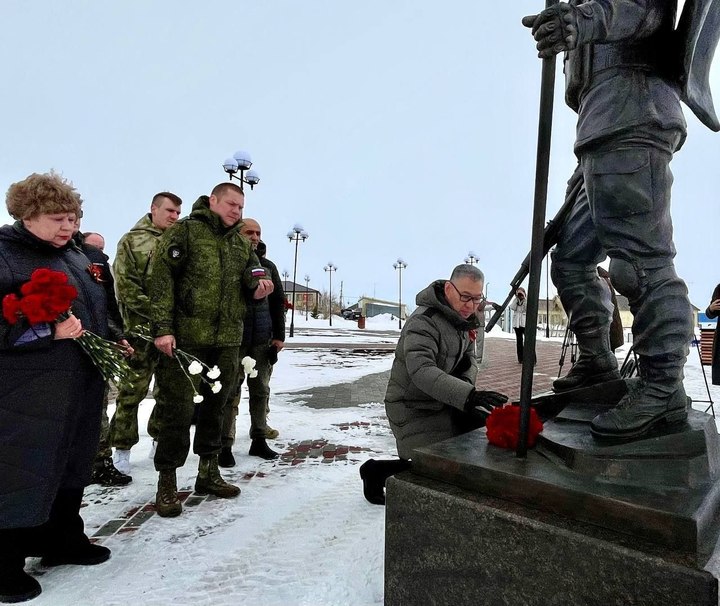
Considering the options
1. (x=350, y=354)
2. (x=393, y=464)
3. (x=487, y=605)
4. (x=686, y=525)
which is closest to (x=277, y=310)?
(x=393, y=464)

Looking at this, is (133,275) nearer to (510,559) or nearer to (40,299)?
(40,299)

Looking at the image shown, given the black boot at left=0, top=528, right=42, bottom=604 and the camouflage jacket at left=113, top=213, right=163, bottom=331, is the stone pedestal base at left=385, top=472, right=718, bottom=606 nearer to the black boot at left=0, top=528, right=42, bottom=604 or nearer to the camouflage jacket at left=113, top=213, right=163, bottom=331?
the black boot at left=0, top=528, right=42, bottom=604

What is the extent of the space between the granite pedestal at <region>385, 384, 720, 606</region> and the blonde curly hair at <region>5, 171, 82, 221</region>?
1807 millimetres

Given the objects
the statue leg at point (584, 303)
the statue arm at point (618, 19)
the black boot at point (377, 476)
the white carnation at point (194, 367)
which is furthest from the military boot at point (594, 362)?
the white carnation at point (194, 367)

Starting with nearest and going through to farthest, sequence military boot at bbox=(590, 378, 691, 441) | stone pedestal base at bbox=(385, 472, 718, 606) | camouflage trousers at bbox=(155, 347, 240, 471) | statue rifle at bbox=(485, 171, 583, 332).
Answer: stone pedestal base at bbox=(385, 472, 718, 606) < military boot at bbox=(590, 378, 691, 441) < statue rifle at bbox=(485, 171, 583, 332) < camouflage trousers at bbox=(155, 347, 240, 471)

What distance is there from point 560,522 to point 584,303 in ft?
4.17

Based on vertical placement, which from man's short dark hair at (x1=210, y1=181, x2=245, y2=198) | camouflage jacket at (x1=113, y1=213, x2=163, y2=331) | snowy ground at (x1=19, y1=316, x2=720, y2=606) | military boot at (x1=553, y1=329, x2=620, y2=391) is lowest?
snowy ground at (x1=19, y1=316, x2=720, y2=606)

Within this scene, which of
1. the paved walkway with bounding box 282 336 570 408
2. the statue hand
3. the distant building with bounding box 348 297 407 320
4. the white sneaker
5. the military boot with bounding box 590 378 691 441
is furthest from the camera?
the distant building with bounding box 348 297 407 320

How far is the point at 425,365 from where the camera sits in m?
2.47

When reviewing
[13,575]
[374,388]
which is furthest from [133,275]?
[374,388]

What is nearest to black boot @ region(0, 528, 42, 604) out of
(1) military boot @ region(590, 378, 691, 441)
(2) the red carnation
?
(2) the red carnation

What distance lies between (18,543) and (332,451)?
2293 mm

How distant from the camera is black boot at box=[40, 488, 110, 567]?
2164mm

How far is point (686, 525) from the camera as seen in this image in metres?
1.20
